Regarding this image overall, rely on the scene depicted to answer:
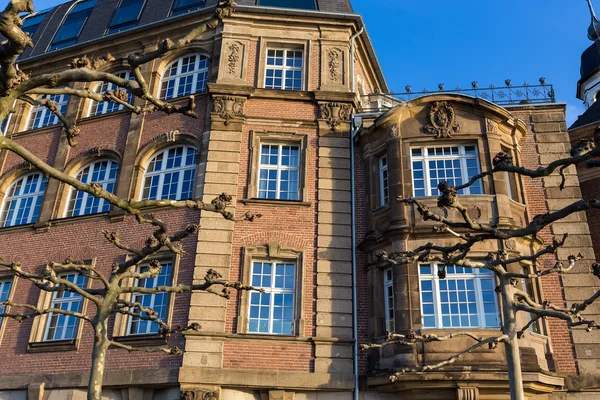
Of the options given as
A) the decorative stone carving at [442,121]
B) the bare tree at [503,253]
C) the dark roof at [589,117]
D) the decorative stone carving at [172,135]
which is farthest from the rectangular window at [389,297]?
the dark roof at [589,117]

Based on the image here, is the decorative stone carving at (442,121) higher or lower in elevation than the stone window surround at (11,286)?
higher

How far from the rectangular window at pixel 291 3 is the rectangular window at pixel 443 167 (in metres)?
7.00

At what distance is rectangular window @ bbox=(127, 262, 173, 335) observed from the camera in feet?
49.7

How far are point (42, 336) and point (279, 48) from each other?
11.2 meters

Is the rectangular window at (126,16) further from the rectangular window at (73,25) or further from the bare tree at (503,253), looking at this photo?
the bare tree at (503,253)

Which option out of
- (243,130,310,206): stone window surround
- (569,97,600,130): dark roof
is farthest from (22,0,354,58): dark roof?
(569,97,600,130): dark roof

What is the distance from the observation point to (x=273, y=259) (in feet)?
50.7

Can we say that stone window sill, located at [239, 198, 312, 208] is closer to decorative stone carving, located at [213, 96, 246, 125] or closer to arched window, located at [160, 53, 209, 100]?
decorative stone carving, located at [213, 96, 246, 125]

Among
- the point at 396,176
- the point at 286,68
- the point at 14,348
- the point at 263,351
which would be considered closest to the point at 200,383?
the point at 263,351

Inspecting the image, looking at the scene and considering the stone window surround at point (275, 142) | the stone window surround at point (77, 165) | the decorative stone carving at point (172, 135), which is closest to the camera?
the stone window surround at point (275, 142)

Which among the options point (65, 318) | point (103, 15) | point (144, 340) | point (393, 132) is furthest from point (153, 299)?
point (103, 15)

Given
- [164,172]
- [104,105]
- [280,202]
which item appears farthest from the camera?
[104,105]

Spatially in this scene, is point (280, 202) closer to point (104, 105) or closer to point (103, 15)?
point (104, 105)

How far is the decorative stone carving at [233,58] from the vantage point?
18.1m
